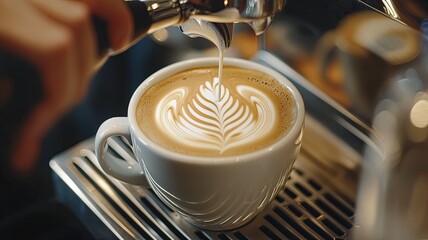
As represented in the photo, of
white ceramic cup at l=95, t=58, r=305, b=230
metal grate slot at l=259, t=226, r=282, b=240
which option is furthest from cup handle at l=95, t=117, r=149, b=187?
metal grate slot at l=259, t=226, r=282, b=240

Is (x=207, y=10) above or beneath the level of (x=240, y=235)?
above

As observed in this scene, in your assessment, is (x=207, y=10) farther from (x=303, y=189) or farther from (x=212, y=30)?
(x=303, y=189)

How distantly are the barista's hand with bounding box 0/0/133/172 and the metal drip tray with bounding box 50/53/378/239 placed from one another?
9 cm

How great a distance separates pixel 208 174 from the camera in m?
0.49

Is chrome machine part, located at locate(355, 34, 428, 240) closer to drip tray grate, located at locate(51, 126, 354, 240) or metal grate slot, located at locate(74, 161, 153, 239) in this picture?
drip tray grate, located at locate(51, 126, 354, 240)

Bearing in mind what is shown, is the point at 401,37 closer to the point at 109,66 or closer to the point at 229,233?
the point at 229,233

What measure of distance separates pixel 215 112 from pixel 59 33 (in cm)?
14

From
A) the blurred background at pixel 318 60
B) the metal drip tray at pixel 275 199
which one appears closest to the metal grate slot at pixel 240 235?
the metal drip tray at pixel 275 199

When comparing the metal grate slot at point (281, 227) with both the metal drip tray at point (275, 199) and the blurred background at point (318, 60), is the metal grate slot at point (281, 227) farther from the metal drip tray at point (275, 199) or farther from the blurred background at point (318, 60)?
the blurred background at point (318, 60)

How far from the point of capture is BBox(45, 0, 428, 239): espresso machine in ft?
1.60

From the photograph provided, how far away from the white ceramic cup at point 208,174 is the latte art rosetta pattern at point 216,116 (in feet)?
0.08

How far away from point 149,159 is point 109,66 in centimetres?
29

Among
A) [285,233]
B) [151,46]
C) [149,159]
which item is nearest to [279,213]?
[285,233]

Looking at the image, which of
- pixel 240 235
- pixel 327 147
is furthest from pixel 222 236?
pixel 327 147
